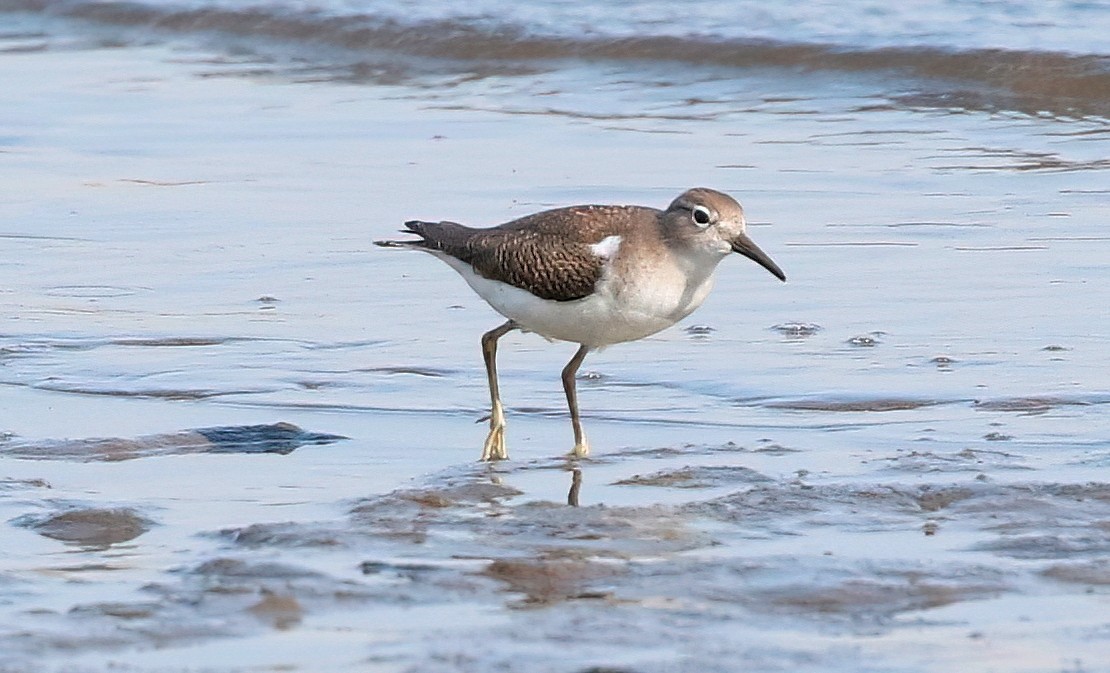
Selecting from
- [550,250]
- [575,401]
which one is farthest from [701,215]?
[575,401]

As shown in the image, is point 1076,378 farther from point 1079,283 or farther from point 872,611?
point 872,611

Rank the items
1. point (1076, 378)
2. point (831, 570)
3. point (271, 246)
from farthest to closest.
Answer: point (271, 246) → point (1076, 378) → point (831, 570)

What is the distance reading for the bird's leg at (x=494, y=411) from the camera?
5598 mm

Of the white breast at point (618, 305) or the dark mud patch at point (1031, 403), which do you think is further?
the dark mud patch at point (1031, 403)

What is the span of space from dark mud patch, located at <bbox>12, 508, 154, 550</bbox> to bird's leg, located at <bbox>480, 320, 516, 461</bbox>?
3.65ft

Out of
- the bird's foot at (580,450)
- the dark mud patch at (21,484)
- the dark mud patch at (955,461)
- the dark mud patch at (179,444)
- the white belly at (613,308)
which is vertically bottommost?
the dark mud patch at (179,444)


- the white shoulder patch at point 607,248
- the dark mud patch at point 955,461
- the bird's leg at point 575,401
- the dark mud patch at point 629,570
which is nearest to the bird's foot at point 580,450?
the bird's leg at point 575,401

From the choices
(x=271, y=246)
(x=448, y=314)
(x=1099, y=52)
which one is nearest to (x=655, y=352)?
(x=448, y=314)

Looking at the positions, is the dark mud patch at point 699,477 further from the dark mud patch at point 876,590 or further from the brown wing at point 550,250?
the dark mud patch at point 876,590

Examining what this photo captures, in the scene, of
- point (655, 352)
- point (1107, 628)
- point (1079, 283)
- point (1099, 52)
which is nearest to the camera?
point (1107, 628)

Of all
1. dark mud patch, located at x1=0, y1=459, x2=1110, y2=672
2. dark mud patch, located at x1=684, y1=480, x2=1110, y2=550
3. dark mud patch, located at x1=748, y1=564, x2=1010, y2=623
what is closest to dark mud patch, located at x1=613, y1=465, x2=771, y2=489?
dark mud patch, located at x1=0, y1=459, x2=1110, y2=672

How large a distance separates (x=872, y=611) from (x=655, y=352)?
285 cm

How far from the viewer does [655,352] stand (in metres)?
6.79

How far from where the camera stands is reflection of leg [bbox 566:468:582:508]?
508 cm
